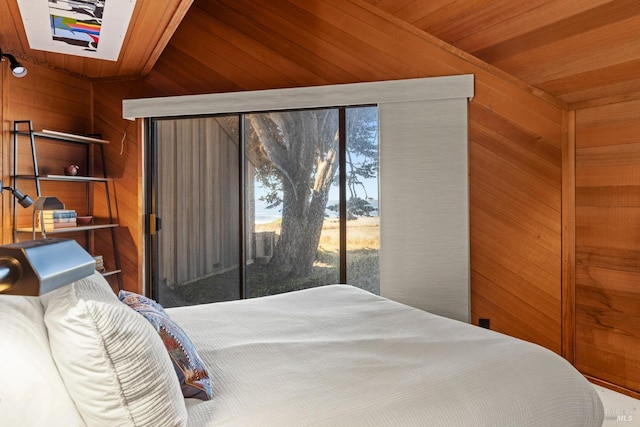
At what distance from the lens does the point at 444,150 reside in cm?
320

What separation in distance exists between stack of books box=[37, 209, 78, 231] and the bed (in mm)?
1801

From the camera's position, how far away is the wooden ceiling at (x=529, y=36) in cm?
242

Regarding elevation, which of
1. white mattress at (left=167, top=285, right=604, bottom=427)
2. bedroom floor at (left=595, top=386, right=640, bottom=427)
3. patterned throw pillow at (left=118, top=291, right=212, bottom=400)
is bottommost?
bedroom floor at (left=595, top=386, right=640, bottom=427)

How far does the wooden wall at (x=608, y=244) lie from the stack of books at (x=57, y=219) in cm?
357

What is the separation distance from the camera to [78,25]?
271 cm

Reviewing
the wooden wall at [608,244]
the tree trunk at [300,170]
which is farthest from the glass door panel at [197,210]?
the wooden wall at [608,244]

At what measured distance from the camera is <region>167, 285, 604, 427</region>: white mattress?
3.95ft

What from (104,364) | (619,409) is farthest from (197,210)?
(619,409)

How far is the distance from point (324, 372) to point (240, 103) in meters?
2.57

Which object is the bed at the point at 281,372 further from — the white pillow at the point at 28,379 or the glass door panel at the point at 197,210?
the glass door panel at the point at 197,210

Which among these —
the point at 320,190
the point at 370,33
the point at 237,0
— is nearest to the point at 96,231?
the point at 320,190

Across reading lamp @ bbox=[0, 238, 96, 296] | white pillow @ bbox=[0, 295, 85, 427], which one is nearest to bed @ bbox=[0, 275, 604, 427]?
white pillow @ bbox=[0, 295, 85, 427]

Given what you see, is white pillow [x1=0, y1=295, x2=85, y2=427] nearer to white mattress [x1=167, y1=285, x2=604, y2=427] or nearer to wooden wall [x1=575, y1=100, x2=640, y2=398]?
white mattress [x1=167, y1=285, x2=604, y2=427]

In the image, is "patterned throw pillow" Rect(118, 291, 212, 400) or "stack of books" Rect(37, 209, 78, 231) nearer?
"patterned throw pillow" Rect(118, 291, 212, 400)
